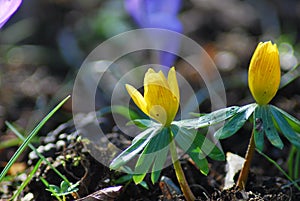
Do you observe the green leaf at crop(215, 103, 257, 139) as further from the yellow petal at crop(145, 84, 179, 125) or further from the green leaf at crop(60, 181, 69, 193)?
the green leaf at crop(60, 181, 69, 193)

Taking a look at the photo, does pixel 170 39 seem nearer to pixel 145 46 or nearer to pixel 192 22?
pixel 145 46

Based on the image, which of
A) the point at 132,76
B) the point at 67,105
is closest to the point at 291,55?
the point at 132,76

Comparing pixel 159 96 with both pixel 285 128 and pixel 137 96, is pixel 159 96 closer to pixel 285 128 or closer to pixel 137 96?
pixel 137 96

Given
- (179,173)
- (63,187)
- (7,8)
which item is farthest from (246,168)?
(7,8)

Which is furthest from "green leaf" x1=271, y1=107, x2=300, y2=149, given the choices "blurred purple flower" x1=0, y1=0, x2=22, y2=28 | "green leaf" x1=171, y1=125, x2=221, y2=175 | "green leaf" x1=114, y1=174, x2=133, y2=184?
"blurred purple flower" x1=0, y1=0, x2=22, y2=28

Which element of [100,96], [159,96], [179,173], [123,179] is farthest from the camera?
[100,96]

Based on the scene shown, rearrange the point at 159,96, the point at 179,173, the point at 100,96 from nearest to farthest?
the point at 159,96 → the point at 179,173 → the point at 100,96

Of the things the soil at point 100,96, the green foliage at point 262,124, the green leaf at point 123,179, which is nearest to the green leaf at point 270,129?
the green foliage at point 262,124
